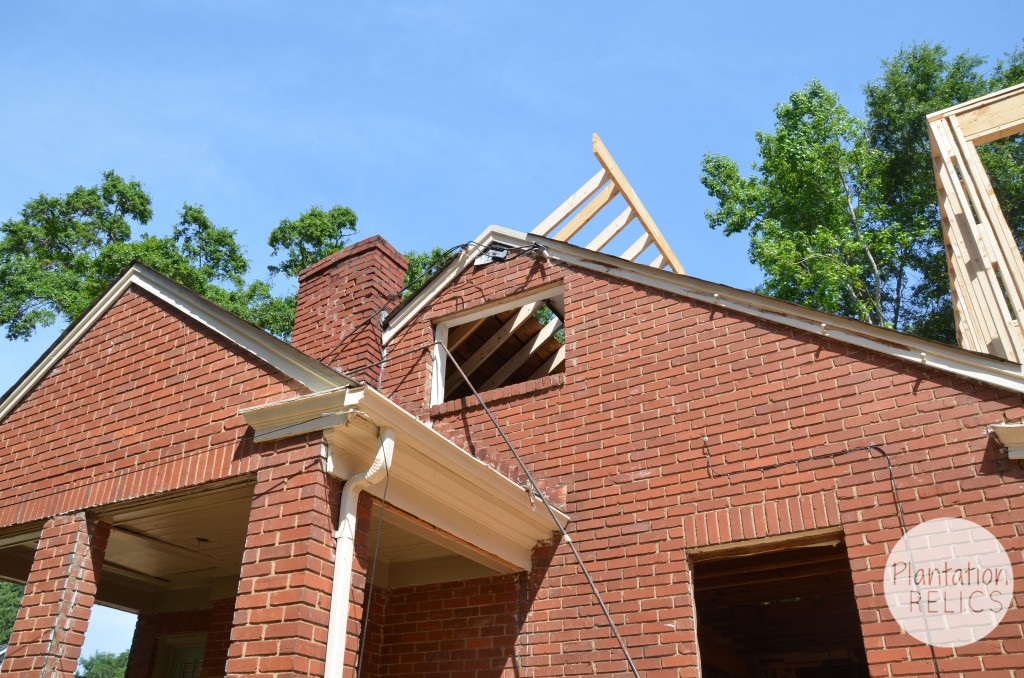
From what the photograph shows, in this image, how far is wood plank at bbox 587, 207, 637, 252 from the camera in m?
10.0

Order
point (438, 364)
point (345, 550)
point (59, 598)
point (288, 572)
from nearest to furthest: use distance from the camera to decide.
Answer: point (288, 572), point (345, 550), point (59, 598), point (438, 364)

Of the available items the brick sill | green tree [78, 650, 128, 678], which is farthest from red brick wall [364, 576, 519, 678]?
green tree [78, 650, 128, 678]

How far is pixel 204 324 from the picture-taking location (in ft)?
20.6

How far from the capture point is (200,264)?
25.8 metres

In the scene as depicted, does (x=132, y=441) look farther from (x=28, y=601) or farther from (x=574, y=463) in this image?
(x=574, y=463)

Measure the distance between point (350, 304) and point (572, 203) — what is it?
2837 millimetres

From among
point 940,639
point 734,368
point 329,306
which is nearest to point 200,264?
point 329,306

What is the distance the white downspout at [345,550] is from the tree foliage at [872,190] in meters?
18.6

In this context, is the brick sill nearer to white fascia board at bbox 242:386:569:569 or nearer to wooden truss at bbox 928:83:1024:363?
white fascia board at bbox 242:386:569:569

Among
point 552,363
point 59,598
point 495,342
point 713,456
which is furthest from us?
point 552,363

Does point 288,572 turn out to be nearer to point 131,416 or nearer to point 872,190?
point 131,416

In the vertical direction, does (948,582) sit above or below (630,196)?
below

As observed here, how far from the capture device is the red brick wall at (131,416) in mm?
5609

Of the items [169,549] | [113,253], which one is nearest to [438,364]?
[169,549]
